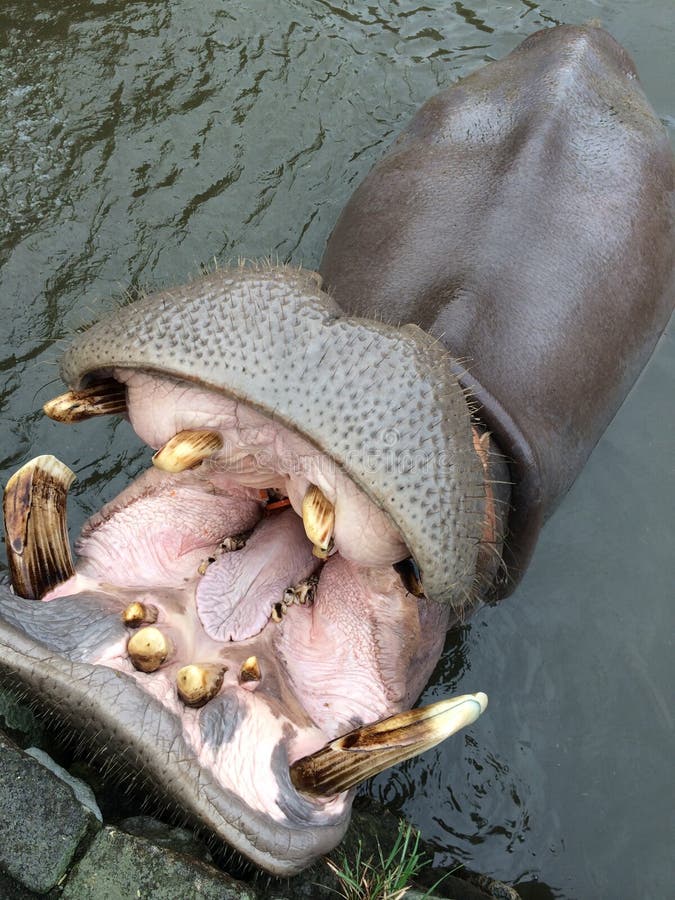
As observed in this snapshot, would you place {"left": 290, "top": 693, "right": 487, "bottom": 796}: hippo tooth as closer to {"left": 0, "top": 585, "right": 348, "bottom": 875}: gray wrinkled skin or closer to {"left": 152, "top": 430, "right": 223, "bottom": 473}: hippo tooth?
{"left": 0, "top": 585, "right": 348, "bottom": 875}: gray wrinkled skin

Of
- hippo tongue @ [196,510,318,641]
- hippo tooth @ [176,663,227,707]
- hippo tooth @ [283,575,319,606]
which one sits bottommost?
hippo tooth @ [283,575,319,606]

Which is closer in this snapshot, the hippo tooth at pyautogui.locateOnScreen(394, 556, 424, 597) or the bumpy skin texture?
the hippo tooth at pyautogui.locateOnScreen(394, 556, 424, 597)

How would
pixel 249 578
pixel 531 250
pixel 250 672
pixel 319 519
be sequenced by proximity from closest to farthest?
1. pixel 319 519
2. pixel 250 672
3. pixel 249 578
4. pixel 531 250

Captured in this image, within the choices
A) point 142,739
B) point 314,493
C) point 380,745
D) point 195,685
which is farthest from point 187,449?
point 380,745

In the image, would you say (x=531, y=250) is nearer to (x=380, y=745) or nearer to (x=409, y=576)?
(x=409, y=576)

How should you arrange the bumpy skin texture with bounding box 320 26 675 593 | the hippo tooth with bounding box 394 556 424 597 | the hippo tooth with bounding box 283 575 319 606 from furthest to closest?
the bumpy skin texture with bounding box 320 26 675 593
the hippo tooth with bounding box 283 575 319 606
the hippo tooth with bounding box 394 556 424 597

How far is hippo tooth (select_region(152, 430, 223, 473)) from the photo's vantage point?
233 cm

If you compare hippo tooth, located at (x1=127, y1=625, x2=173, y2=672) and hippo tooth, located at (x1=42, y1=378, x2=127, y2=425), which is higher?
hippo tooth, located at (x1=42, y1=378, x2=127, y2=425)

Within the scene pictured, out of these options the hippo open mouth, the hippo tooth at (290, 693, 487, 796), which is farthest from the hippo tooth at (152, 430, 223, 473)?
the hippo tooth at (290, 693, 487, 796)

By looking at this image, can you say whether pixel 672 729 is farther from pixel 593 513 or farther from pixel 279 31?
pixel 279 31

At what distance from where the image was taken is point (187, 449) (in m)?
2.37

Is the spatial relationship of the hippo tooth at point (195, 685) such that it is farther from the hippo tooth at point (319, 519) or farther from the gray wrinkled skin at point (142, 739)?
the hippo tooth at point (319, 519)

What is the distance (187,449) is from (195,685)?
573 millimetres

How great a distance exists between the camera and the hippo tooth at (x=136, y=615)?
8.09 ft
